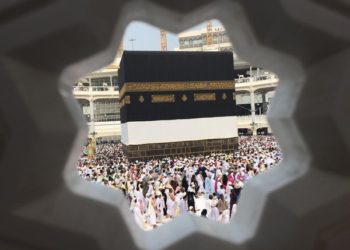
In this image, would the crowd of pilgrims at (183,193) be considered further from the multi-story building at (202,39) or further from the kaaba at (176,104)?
the multi-story building at (202,39)

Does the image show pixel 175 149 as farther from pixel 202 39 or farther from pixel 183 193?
pixel 202 39

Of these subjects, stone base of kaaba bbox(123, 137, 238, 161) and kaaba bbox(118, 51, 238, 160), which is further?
kaaba bbox(118, 51, 238, 160)

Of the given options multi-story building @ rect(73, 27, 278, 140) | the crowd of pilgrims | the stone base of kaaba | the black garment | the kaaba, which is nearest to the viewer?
the crowd of pilgrims

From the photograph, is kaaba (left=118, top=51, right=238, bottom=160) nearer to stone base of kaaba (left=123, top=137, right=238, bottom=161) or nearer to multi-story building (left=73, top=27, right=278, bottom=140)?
stone base of kaaba (left=123, top=137, right=238, bottom=161)

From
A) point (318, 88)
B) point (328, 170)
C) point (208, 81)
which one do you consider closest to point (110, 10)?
point (318, 88)

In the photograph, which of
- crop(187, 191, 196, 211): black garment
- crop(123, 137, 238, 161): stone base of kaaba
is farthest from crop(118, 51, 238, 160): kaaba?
crop(187, 191, 196, 211): black garment

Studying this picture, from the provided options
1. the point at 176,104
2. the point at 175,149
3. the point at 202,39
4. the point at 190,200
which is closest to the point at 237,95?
the point at 202,39

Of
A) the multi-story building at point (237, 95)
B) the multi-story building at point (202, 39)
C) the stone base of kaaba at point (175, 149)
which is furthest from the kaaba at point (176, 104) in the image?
the multi-story building at point (202, 39)

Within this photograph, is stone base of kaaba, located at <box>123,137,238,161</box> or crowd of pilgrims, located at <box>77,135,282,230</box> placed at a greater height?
crowd of pilgrims, located at <box>77,135,282,230</box>
